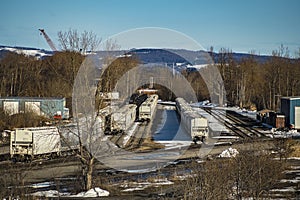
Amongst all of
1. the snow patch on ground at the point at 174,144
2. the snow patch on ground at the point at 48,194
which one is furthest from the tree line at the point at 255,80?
the snow patch on ground at the point at 48,194

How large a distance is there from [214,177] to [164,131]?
67.6ft

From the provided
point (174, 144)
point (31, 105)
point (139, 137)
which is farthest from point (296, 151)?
point (31, 105)

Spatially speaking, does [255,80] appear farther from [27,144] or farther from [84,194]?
[84,194]

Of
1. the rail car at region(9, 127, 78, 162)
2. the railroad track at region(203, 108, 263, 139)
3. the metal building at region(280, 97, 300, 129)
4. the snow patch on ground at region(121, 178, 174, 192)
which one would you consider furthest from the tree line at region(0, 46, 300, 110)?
the snow patch on ground at region(121, 178, 174, 192)

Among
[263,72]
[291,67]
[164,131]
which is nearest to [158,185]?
[164,131]

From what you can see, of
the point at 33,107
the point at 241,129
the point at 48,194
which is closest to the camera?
the point at 48,194

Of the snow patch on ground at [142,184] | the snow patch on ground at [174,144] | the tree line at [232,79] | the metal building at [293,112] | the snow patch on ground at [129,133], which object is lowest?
the snow patch on ground at [142,184]

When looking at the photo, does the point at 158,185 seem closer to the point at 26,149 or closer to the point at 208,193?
the point at 208,193

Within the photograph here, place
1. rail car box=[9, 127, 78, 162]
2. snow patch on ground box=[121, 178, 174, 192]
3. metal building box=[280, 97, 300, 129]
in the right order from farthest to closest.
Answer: metal building box=[280, 97, 300, 129] < rail car box=[9, 127, 78, 162] < snow patch on ground box=[121, 178, 174, 192]

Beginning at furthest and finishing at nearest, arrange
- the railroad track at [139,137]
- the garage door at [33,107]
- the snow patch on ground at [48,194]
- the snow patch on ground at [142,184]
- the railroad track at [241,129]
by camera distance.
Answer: the garage door at [33,107], the railroad track at [241,129], the railroad track at [139,137], the snow patch on ground at [142,184], the snow patch on ground at [48,194]

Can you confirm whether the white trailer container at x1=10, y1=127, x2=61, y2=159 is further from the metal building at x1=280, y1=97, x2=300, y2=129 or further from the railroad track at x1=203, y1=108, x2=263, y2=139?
the metal building at x1=280, y1=97, x2=300, y2=129

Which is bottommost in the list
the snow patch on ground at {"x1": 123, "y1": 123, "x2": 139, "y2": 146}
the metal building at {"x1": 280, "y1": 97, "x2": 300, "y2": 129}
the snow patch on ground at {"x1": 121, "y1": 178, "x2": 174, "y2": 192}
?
the snow patch on ground at {"x1": 121, "y1": 178, "x2": 174, "y2": 192}

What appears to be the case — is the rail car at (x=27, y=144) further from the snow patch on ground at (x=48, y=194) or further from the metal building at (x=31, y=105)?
the metal building at (x=31, y=105)

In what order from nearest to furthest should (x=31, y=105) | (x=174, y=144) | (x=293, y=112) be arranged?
1. (x=174, y=144)
2. (x=293, y=112)
3. (x=31, y=105)
